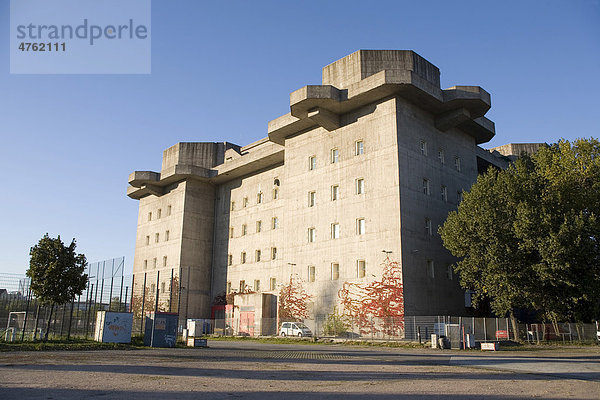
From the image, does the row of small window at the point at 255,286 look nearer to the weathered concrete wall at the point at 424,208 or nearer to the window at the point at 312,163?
the window at the point at 312,163

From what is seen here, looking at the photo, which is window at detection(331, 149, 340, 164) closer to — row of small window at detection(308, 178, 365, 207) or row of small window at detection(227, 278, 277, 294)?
row of small window at detection(308, 178, 365, 207)

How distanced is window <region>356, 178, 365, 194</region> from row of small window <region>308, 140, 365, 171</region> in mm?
2323

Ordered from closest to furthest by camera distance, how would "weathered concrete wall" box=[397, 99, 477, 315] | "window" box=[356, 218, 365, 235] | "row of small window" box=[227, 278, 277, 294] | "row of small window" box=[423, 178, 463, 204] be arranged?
"weathered concrete wall" box=[397, 99, 477, 315] < "window" box=[356, 218, 365, 235] < "row of small window" box=[423, 178, 463, 204] < "row of small window" box=[227, 278, 277, 294]

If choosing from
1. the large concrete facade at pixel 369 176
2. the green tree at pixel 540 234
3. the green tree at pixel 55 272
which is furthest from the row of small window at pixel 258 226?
the green tree at pixel 55 272

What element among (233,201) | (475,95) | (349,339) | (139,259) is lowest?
(349,339)

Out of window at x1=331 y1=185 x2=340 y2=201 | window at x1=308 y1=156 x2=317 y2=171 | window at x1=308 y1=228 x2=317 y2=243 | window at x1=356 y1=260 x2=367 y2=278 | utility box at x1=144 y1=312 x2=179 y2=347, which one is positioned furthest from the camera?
window at x1=308 y1=156 x2=317 y2=171

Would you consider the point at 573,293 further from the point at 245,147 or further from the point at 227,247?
the point at 245,147

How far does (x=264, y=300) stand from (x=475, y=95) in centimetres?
2712

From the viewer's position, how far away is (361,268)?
3934 cm

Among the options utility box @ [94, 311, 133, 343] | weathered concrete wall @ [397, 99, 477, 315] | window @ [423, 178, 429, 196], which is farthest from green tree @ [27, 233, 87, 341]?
window @ [423, 178, 429, 196]

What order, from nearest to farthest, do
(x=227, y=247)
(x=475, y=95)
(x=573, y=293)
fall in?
(x=573, y=293)
(x=475, y=95)
(x=227, y=247)

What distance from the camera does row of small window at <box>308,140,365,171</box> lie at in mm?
41719

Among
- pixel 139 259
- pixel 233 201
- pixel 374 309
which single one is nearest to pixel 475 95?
pixel 374 309

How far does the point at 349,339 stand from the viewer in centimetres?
3650
